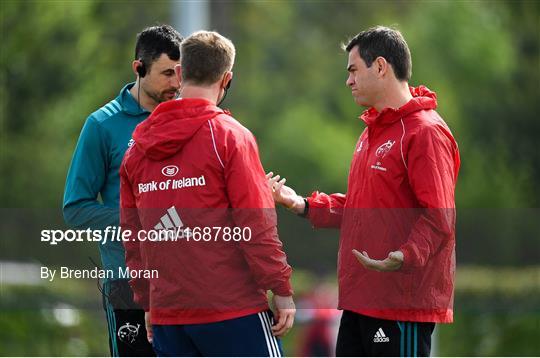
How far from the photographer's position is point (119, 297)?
667 centimetres

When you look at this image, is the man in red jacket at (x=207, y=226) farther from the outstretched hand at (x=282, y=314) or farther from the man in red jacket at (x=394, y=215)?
the man in red jacket at (x=394, y=215)

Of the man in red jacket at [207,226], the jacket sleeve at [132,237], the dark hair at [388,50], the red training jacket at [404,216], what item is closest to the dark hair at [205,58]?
the man in red jacket at [207,226]

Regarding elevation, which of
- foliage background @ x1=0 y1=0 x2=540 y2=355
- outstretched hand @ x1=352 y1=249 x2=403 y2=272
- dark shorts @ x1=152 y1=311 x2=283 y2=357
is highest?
foliage background @ x1=0 y1=0 x2=540 y2=355

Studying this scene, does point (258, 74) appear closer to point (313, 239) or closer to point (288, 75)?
point (288, 75)

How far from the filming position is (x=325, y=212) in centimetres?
670

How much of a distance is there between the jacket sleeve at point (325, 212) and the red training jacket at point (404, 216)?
0.80 ft

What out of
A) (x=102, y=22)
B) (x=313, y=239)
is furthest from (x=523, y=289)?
(x=102, y=22)

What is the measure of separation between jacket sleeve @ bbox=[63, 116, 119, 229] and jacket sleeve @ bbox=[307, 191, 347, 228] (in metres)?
1.07

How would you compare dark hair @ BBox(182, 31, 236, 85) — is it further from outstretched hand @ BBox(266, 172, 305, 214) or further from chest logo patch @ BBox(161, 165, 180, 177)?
outstretched hand @ BBox(266, 172, 305, 214)

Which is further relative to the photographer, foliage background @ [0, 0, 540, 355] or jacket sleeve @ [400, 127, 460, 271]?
foliage background @ [0, 0, 540, 355]

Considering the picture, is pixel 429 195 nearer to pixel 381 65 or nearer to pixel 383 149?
pixel 383 149

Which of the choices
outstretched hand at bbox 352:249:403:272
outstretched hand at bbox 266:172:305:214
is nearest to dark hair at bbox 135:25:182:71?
outstretched hand at bbox 266:172:305:214

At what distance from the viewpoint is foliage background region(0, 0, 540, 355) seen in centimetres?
1330

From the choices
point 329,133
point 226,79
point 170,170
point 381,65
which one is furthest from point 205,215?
point 329,133
